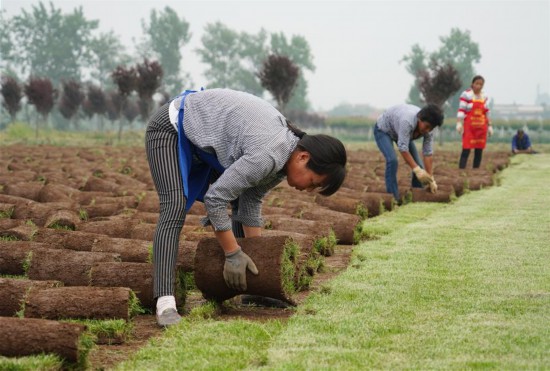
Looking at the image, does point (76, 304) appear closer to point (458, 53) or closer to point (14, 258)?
point (14, 258)

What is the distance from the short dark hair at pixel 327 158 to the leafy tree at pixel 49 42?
95.1 meters

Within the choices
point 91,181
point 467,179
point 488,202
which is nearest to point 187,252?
point 91,181

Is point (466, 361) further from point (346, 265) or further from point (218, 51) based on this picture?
point (218, 51)

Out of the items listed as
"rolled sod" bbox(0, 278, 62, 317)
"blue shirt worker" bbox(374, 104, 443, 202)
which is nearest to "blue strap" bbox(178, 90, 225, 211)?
"rolled sod" bbox(0, 278, 62, 317)

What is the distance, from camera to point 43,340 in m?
3.88

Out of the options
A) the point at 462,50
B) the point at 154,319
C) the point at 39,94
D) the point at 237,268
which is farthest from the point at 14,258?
the point at 462,50

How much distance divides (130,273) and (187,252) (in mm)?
673

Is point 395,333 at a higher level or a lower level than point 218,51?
lower

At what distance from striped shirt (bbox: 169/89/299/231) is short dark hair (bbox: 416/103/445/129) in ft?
18.7

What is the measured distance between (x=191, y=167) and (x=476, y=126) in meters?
14.9

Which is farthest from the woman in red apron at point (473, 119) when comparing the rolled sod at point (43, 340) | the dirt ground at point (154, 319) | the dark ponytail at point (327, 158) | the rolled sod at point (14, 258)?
the rolled sod at point (43, 340)

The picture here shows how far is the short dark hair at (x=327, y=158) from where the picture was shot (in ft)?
15.6

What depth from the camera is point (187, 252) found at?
237 inches

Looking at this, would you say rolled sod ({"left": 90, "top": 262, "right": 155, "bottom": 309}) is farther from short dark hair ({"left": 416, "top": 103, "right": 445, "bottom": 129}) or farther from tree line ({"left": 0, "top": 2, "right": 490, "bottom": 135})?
tree line ({"left": 0, "top": 2, "right": 490, "bottom": 135})
